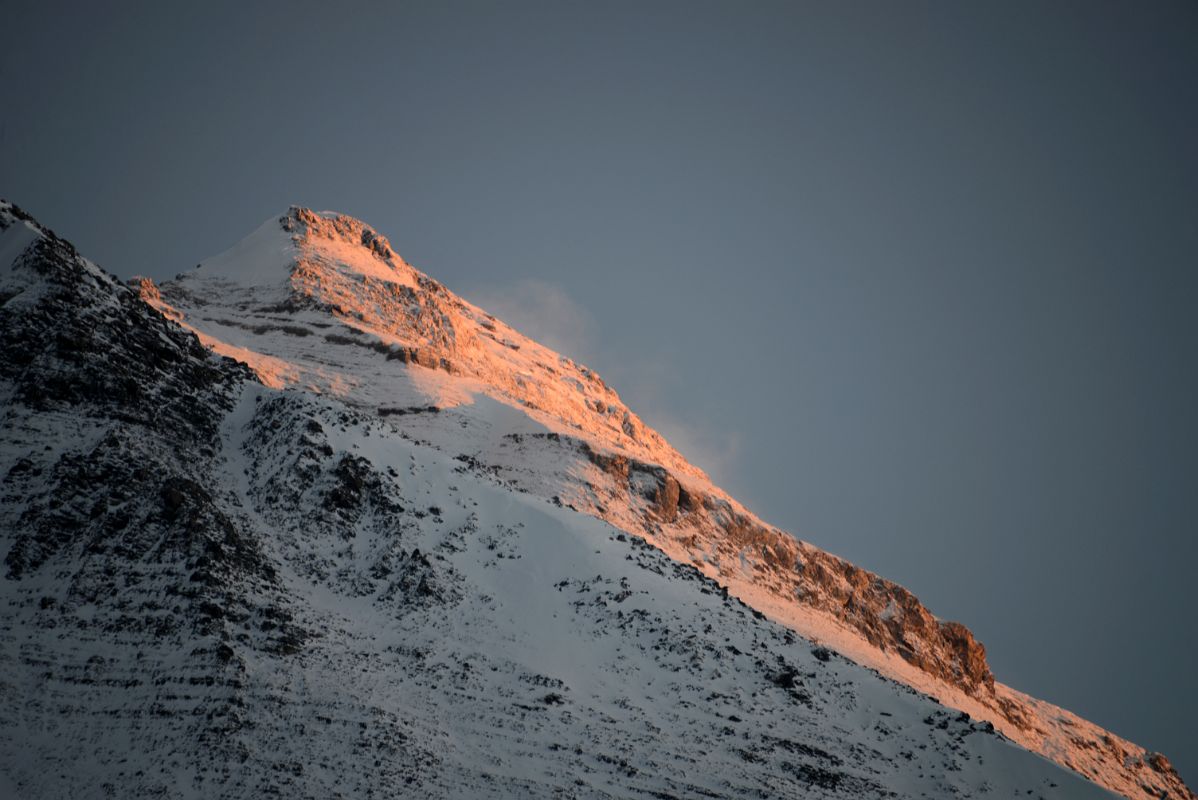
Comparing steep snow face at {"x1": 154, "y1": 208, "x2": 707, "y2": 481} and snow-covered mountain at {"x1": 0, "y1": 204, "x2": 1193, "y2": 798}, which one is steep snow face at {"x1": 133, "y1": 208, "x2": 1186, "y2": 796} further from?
snow-covered mountain at {"x1": 0, "y1": 204, "x2": 1193, "y2": 798}

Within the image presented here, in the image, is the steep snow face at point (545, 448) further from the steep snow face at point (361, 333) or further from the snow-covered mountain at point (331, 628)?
the snow-covered mountain at point (331, 628)

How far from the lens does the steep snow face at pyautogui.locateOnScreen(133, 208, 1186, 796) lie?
73375mm

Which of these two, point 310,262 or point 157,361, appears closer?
point 157,361

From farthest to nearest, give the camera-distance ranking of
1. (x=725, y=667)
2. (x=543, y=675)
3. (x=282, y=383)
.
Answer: (x=282, y=383) < (x=725, y=667) < (x=543, y=675)

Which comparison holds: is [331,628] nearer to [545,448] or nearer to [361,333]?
[545,448]

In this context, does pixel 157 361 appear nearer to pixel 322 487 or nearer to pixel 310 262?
pixel 322 487

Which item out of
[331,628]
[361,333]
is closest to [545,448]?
[361,333]

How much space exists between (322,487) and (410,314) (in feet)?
205

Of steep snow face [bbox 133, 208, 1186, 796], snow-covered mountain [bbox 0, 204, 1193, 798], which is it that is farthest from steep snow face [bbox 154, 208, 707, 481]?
snow-covered mountain [bbox 0, 204, 1193, 798]

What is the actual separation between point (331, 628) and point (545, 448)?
4673 cm

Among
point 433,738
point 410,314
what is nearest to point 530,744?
point 433,738

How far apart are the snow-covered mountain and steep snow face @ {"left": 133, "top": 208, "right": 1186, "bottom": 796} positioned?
1311 cm

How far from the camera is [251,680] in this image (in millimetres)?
26781

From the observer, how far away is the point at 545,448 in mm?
79125
